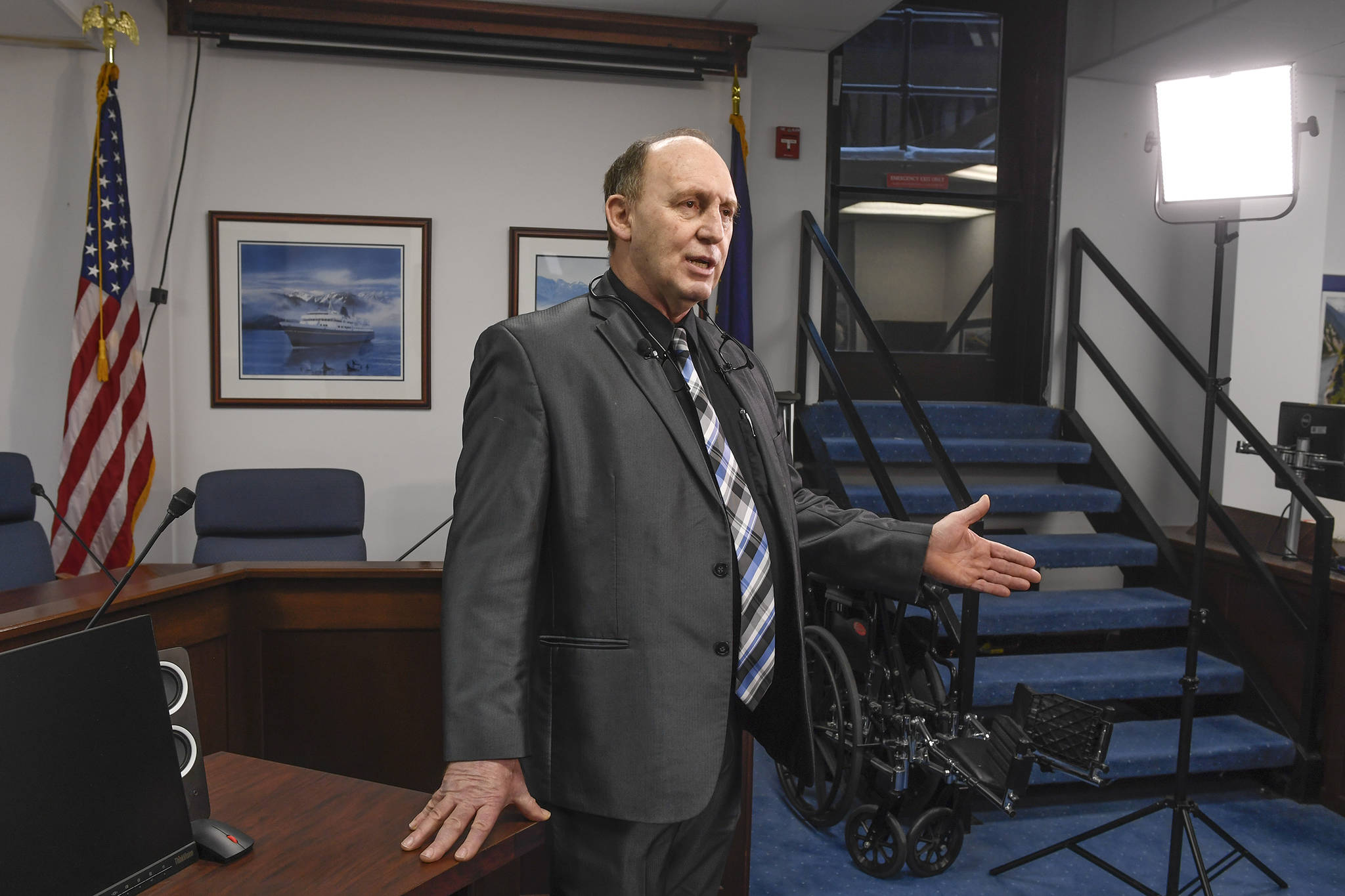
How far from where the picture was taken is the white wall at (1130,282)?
4.78m

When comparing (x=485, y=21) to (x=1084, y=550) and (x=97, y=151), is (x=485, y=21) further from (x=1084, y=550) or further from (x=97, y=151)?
(x=1084, y=550)

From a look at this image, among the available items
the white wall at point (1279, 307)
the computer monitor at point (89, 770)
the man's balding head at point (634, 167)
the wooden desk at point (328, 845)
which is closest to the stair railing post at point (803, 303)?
the white wall at point (1279, 307)

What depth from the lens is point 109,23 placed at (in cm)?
349

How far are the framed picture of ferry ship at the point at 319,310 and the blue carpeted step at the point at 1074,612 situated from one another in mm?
2575

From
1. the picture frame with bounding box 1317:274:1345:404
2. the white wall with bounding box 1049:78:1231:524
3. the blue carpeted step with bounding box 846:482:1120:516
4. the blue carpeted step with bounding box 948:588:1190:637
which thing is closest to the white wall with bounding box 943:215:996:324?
the white wall with bounding box 1049:78:1231:524

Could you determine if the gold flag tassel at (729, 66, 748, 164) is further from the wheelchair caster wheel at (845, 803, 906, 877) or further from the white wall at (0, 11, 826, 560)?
the wheelchair caster wheel at (845, 803, 906, 877)

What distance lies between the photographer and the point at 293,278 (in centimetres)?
416

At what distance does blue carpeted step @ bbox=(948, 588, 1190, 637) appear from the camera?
3.50 metres

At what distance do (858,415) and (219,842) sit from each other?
3217mm

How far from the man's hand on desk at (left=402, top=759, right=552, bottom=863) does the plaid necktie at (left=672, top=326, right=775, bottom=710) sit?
333 mm

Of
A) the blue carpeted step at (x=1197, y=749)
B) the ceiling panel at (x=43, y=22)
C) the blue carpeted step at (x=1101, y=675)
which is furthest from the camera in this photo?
the ceiling panel at (x=43, y=22)

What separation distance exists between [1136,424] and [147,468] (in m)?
4.60

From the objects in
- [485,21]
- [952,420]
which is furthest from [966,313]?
[485,21]

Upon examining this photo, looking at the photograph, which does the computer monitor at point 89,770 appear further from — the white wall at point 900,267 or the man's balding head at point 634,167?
the white wall at point 900,267
